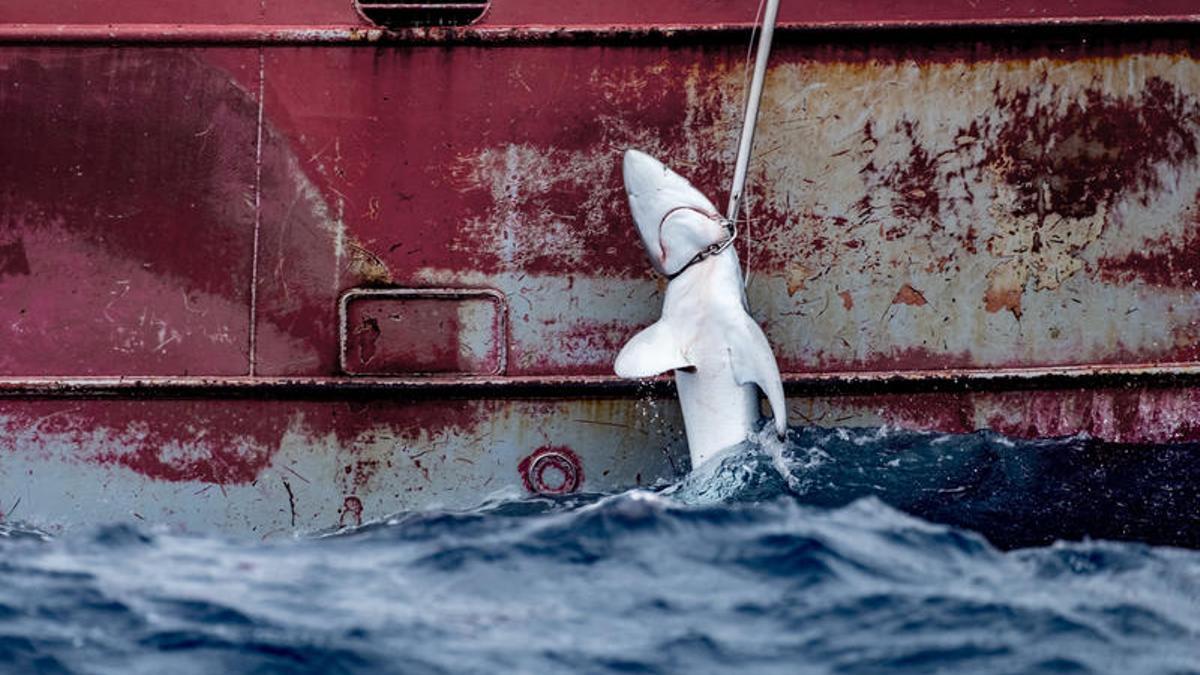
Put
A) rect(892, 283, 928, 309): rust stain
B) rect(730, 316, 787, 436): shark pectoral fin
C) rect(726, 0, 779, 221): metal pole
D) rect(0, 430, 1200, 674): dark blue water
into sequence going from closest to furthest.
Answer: rect(0, 430, 1200, 674): dark blue water < rect(730, 316, 787, 436): shark pectoral fin < rect(726, 0, 779, 221): metal pole < rect(892, 283, 928, 309): rust stain

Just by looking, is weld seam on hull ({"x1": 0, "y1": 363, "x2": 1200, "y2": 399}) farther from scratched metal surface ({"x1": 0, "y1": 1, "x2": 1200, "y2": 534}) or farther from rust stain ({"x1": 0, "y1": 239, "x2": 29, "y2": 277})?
rust stain ({"x1": 0, "y1": 239, "x2": 29, "y2": 277})

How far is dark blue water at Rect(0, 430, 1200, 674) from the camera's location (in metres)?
4.03

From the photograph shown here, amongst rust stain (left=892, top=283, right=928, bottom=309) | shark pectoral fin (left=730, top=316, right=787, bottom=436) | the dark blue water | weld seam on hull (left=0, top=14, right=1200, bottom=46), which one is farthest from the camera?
rust stain (left=892, top=283, right=928, bottom=309)

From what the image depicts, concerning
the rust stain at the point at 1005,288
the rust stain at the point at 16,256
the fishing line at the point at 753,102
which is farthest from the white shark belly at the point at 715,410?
the rust stain at the point at 16,256

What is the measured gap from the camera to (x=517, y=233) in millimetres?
5285

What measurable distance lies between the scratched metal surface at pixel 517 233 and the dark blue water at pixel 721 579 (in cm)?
19

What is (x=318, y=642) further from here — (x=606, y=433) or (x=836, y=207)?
(x=836, y=207)

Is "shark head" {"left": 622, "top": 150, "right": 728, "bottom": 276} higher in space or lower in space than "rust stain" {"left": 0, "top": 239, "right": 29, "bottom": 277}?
higher

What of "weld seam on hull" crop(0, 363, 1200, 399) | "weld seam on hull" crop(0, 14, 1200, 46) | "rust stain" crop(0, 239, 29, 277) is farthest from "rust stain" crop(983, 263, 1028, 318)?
"rust stain" crop(0, 239, 29, 277)

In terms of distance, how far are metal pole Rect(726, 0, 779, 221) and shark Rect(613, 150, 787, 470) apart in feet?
0.31

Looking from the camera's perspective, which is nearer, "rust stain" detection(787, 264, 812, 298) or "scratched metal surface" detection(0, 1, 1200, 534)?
"scratched metal surface" detection(0, 1, 1200, 534)

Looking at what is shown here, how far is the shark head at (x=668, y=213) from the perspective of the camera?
5.06m

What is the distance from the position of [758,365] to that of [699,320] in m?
0.24

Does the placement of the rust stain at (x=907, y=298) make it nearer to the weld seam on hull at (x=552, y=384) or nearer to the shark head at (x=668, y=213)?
the weld seam on hull at (x=552, y=384)
